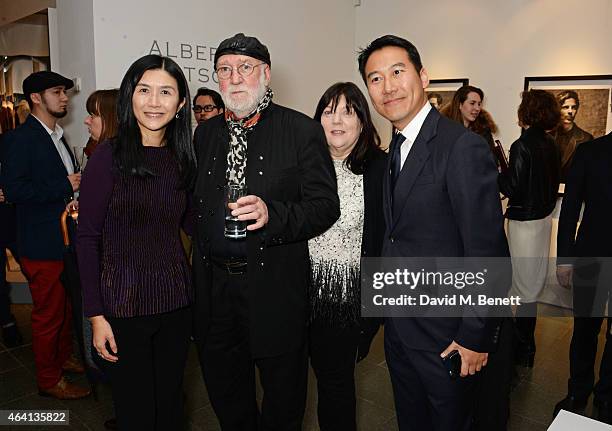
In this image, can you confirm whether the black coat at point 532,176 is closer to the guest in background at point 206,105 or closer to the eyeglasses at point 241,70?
the eyeglasses at point 241,70

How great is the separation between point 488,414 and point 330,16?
5.23 metres

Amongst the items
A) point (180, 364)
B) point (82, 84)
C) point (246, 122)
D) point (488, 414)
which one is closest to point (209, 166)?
point (246, 122)

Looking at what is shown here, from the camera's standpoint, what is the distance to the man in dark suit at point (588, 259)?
262cm

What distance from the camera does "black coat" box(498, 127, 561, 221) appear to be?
3.45m

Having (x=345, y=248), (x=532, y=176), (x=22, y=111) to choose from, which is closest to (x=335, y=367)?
(x=345, y=248)

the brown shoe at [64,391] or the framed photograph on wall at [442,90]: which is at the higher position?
the framed photograph on wall at [442,90]

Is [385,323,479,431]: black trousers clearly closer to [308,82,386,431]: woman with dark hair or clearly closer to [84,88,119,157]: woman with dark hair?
Result: [308,82,386,431]: woman with dark hair

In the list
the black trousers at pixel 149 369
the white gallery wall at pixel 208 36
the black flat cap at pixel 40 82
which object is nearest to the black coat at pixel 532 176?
the black trousers at pixel 149 369

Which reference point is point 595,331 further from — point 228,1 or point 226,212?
point 228,1

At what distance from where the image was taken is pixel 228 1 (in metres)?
4.90

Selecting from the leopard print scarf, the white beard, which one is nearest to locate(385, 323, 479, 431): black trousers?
the leopard print scarf

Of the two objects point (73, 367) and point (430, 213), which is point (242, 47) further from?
point (73, 367)

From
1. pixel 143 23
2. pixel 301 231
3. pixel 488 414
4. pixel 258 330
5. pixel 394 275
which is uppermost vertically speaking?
pixel 143 23

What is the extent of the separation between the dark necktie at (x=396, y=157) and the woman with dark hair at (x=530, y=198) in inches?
76.7
